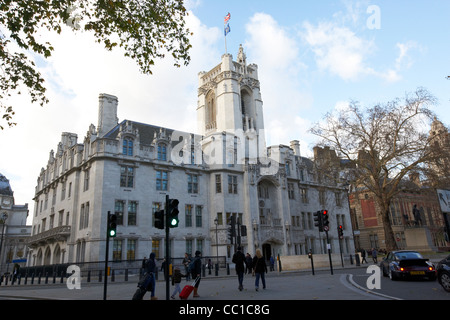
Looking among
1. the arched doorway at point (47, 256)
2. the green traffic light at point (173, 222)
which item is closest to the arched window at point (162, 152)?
the arched doorway at point (47, 256)

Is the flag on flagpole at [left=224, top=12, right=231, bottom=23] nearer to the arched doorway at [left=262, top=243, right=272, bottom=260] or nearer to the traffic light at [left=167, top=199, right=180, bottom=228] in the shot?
the arched doorway at [left=262, top=243, right=272, bottom=260]

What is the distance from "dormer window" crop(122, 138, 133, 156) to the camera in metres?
34.8

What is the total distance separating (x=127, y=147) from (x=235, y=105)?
19.3 m

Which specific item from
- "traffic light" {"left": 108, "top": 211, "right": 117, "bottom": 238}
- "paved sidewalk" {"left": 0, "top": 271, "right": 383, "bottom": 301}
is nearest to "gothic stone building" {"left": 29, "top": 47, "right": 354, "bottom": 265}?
"paved sidewalk" {"left": 0, "top": 271, "right": 383, "bottom": 301}

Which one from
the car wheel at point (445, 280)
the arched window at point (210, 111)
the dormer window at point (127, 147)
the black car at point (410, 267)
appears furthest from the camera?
the arched window at point (210, 111)

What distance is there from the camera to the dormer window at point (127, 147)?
1368 inches

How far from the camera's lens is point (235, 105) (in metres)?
48.6

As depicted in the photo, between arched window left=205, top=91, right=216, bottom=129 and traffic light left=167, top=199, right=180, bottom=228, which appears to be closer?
traffic light left=167, top=199, right=180, bottom=228

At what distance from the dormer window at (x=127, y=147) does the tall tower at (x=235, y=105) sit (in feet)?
43.8

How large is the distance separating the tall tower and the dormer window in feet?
43.8

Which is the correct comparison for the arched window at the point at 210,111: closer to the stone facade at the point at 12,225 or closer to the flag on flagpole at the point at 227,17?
the flag on flagpole at the point at 227,17
